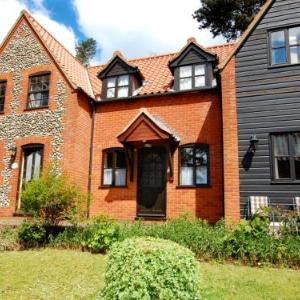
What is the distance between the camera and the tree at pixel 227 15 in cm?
2344

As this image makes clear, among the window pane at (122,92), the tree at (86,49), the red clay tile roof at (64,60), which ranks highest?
the tree at (86,49)

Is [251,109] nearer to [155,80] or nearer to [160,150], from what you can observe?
[160,150]

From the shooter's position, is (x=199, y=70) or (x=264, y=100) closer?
(x=264, y=100)

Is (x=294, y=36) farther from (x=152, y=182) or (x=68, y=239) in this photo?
(x=68, y=239)

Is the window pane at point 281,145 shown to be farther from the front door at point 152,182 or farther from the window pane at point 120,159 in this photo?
the window pane at point 120,159

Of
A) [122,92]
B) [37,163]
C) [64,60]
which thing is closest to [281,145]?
[122,92]

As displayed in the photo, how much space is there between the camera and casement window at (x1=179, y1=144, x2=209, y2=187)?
43.9 feet

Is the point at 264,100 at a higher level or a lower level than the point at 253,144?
higher

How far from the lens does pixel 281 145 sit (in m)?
11.4

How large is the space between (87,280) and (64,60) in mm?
13168

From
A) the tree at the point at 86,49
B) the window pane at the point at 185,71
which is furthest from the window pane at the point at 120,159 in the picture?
the tree at the point at 86,49

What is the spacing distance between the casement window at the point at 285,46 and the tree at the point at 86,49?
4420 cm

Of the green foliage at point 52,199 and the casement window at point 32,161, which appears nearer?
the green foliage at point 52,199

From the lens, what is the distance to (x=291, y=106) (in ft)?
37.6
